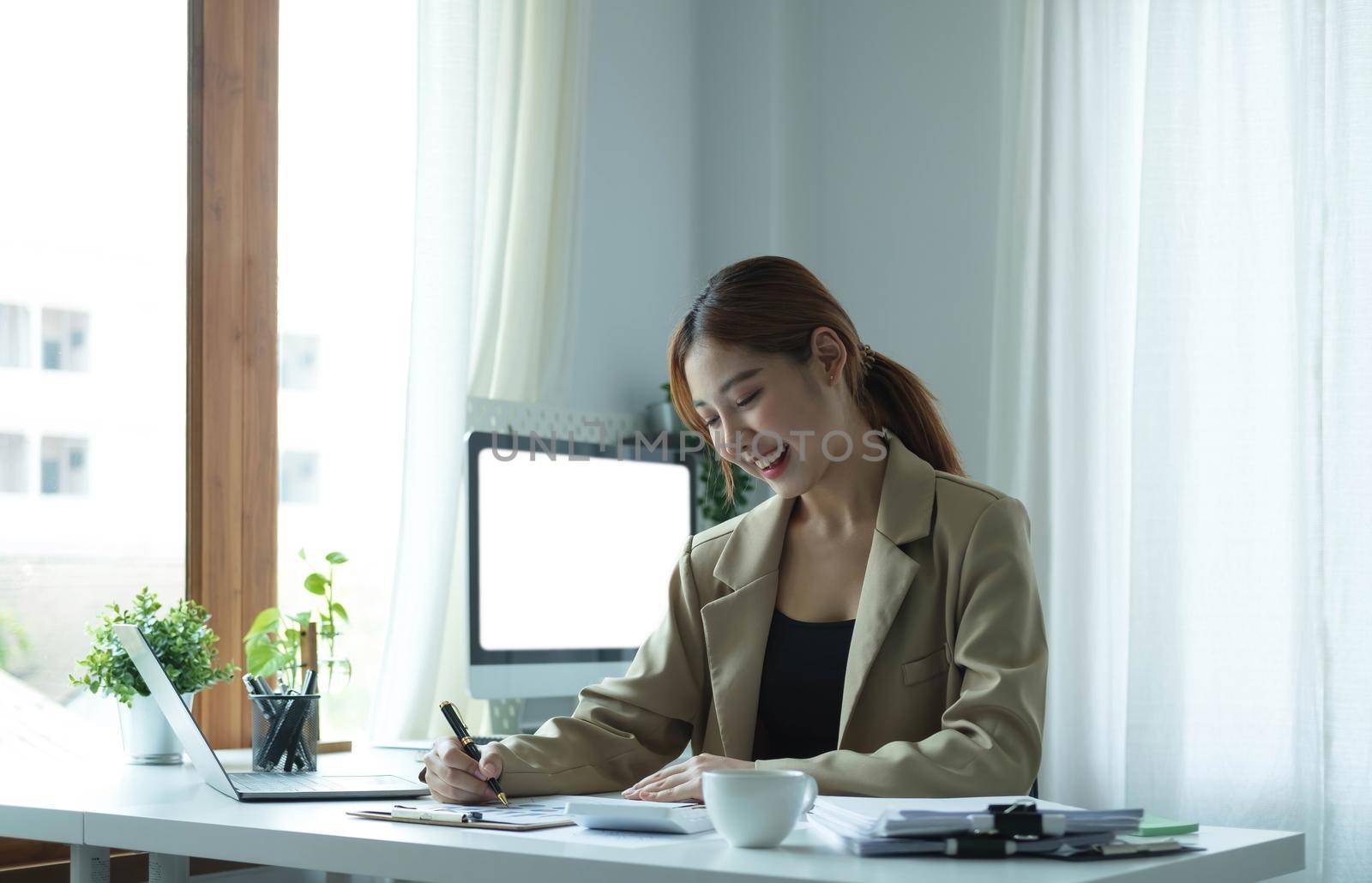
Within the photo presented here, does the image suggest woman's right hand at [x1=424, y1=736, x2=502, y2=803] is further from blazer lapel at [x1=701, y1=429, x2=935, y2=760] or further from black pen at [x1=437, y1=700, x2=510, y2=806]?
blazer lapel at [x1=701, y1=429, x2=935, y2=760]

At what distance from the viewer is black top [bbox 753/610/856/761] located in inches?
65.7

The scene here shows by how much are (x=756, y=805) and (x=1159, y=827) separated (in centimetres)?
33

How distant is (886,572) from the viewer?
63.8 inches

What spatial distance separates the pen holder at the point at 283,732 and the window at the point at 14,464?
86cm

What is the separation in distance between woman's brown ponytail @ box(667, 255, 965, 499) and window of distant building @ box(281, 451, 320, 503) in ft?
3.77

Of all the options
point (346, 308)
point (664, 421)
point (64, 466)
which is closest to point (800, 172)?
point (664, 421)

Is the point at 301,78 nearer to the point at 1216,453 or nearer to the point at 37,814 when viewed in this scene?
the point at 37,814

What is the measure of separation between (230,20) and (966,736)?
6.66 ft

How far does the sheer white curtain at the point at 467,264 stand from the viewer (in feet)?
8.83

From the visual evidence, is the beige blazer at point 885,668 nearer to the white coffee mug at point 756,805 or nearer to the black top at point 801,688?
the black top at point 801,688

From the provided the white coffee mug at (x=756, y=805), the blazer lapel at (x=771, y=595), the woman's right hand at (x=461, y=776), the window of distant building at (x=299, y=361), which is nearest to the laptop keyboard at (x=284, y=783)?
the woman's right hand at (x=461, y=776)

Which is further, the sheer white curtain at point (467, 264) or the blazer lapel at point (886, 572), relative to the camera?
the sheer white curtain at point (467, 264)

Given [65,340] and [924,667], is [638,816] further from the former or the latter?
[65,340]

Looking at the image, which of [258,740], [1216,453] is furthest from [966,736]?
[1216,453]
